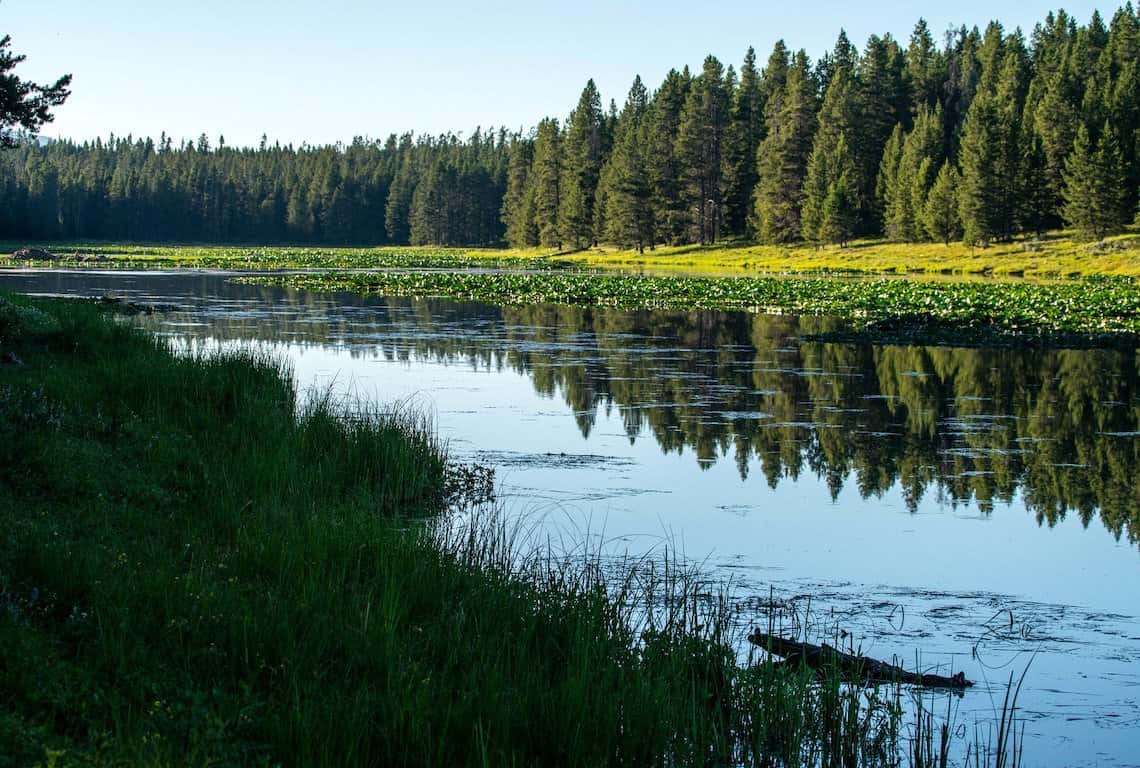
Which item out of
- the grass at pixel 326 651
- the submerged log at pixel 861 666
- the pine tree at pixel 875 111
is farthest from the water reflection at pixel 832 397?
the pine tree at pixel 875 111

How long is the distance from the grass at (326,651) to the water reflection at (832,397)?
18.9 ft

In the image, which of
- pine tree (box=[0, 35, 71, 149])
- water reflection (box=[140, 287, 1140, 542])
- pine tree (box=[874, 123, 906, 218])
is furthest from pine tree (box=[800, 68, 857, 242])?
pine tree (box=[0, 35, 71, 149])

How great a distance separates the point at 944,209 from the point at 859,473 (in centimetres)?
6164

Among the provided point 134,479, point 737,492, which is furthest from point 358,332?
point 134,479

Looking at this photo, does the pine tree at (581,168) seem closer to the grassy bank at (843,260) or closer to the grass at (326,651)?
the grassy bank at (843,260)

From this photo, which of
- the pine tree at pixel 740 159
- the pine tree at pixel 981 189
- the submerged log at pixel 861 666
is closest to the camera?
the submerged log at pixel 861 666

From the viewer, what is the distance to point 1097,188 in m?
65.7

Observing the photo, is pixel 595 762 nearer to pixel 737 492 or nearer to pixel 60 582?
pixel 60 582

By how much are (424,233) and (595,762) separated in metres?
124

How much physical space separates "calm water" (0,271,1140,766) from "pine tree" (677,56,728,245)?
59755 mm

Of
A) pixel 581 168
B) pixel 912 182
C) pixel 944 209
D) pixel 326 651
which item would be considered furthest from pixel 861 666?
pixel 581 168

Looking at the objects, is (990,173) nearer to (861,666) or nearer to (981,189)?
(981,189)

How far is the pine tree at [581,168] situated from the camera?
96375 millimetres

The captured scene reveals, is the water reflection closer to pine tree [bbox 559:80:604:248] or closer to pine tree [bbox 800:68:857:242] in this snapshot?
pine tree [bbox 800:68:857:242]
